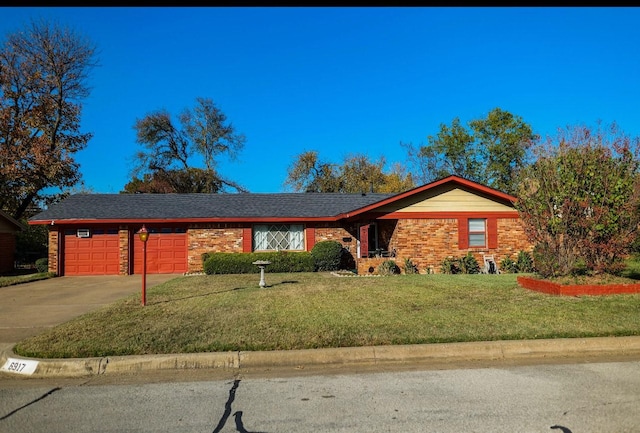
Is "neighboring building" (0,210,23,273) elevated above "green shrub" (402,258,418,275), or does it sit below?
above

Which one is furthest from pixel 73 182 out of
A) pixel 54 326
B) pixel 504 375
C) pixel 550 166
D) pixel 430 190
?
pixel 504 375

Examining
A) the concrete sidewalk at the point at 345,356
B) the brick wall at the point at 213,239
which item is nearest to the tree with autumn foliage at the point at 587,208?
the concrete sidewalk at the point at 345,356

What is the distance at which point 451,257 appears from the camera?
62.6 feet

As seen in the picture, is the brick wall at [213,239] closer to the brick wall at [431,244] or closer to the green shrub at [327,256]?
the green shrub at [327,256]

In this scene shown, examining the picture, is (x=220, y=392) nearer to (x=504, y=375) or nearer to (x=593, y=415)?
(x=504, y=375)

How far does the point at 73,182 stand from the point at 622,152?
29902 millimetres

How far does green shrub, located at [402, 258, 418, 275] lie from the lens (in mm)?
18328

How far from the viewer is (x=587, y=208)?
10719 mm

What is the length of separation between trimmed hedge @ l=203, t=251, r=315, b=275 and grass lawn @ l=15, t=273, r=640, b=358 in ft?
23.2

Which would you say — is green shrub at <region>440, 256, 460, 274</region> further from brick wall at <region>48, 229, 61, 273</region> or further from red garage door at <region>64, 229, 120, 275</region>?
brick wall at <region>48, 229, 61, 273</region>

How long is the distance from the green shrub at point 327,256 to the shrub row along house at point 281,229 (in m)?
0.91

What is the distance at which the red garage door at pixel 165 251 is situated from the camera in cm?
2083

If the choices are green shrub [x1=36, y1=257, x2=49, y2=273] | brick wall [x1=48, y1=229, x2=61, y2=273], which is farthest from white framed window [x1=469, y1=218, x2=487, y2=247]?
green shrub [x1=36, y1=257, x2=49, y2=273]

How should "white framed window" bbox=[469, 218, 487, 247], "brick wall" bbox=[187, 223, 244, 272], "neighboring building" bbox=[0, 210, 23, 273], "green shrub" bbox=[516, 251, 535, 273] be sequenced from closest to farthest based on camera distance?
"green shrub" bbox=[516, 251, 535, 273] → "white framed window" bbox=[469, 218, 487, 247] → "brick wall" bbox=[187, 223, 244, 272] → "neighboring building" bbox=[0, 210, 23, 273]
